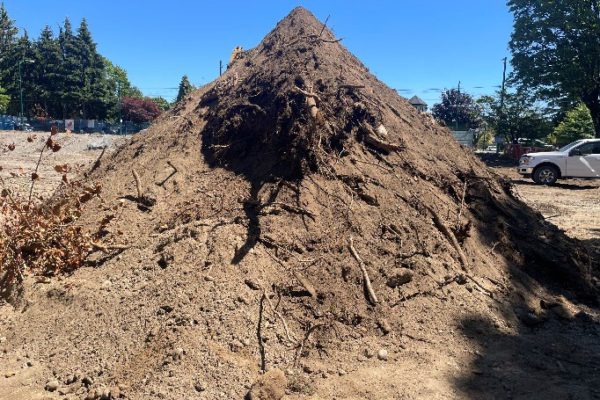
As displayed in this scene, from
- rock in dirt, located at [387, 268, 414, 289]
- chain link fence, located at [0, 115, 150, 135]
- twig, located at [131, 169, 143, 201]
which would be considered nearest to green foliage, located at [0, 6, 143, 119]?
chain link fence, located at [0, 115, 150, 135]

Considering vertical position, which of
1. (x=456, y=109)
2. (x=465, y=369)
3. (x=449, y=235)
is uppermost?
(x=456, y=109)

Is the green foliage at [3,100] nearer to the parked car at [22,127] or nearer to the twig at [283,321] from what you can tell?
the parked car at [22,127]

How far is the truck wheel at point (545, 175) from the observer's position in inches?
671

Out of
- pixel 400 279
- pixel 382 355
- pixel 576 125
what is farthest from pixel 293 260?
pixel 576 125

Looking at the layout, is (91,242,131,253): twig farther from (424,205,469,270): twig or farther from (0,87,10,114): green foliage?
(0,87,10,114): green foliage

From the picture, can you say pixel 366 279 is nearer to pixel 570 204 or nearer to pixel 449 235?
pixel 449 235

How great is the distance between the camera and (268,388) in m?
3.41

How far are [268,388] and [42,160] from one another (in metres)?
18.2

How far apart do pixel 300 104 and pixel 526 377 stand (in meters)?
3.52

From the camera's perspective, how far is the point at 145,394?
3492 millimetres

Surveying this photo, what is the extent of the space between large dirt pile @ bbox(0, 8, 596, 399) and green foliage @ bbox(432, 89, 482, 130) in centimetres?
3735

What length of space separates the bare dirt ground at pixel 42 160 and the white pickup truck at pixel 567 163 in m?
13.4

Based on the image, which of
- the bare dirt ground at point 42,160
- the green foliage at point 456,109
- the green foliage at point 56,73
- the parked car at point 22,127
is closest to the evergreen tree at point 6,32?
the green foliage at point 56,73

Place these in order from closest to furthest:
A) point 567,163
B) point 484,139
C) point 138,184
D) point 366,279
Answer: point 366,279 < point 138,184 < point 567,163 < point 484,139
